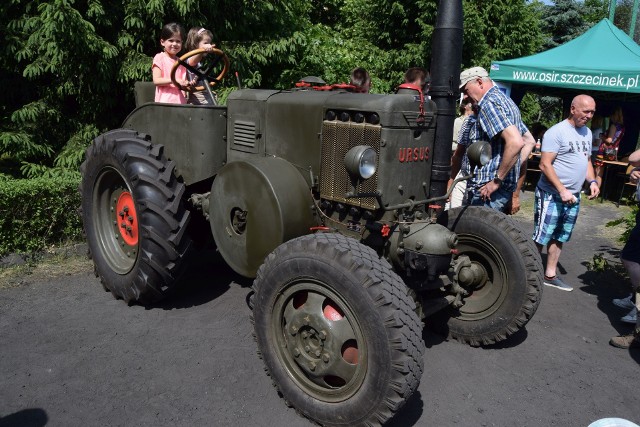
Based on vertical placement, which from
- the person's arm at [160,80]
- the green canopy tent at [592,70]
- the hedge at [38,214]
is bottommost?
the hedge at [38,214]

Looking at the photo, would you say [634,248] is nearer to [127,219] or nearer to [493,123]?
[493,123]

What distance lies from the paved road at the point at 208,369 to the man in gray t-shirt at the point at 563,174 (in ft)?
2.82

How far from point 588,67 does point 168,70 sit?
9.03 m

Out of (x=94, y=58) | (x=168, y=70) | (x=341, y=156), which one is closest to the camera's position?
(x=341, y=156)

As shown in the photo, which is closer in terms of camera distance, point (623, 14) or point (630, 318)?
point (630, 318)

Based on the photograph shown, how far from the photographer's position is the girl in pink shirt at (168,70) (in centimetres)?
460

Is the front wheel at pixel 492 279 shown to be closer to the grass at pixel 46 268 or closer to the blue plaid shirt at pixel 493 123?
the blue plaid shirt at pixel 493 123

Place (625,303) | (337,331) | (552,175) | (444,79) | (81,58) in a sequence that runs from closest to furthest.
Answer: (337,331) → (444,79) → (625,303) → (552,175) → (81,58)

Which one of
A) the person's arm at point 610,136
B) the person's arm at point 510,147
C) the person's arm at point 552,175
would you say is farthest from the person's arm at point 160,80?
the person's arm at point 610,136

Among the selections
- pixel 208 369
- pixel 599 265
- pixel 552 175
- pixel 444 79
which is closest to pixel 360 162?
pixel 444 79

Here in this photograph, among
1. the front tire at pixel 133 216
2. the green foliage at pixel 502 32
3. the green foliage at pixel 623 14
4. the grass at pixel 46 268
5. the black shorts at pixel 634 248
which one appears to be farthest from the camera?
the green foliage at pixel 623 14

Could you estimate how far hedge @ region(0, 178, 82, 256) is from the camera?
5055 mm

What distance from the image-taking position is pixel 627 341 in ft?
13.4

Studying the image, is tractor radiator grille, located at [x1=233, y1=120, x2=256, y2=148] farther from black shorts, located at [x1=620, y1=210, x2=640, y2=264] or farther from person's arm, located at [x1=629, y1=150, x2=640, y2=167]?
black shorts, located at [x1=620, y1=210, x2=640, y2=264]
